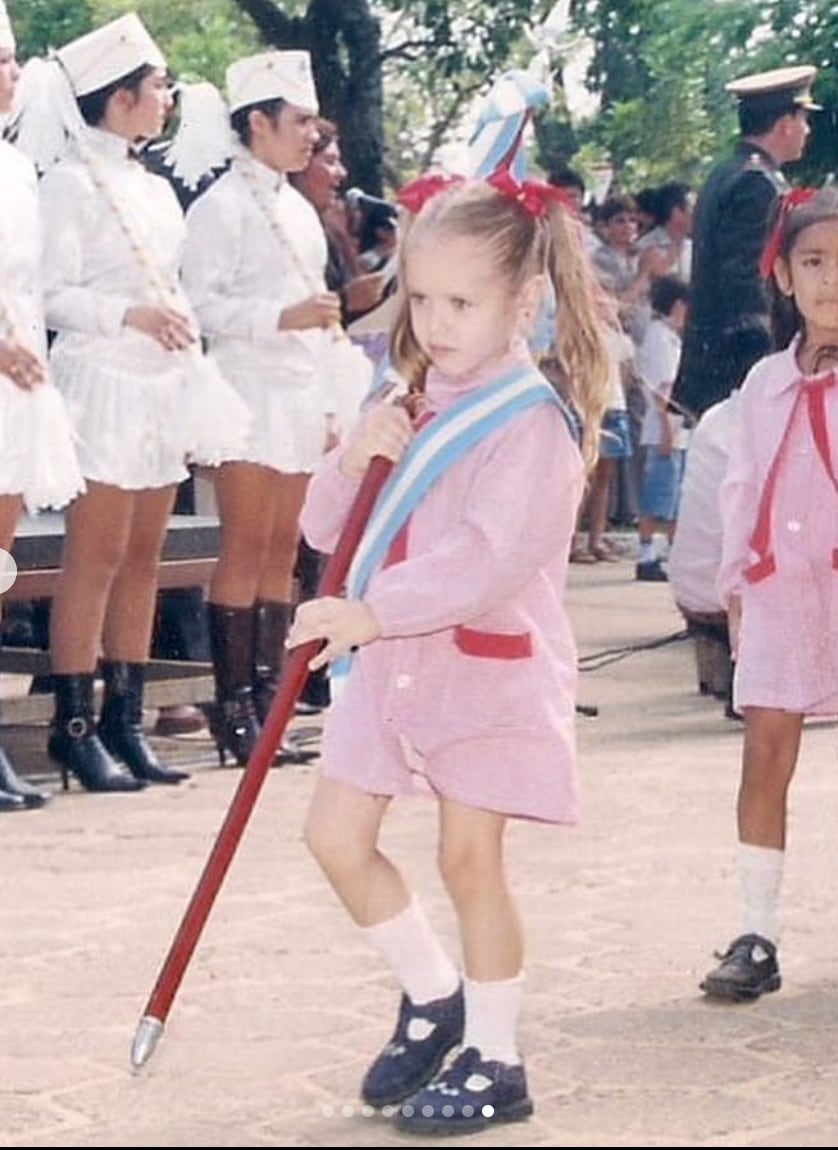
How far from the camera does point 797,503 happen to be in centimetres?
502

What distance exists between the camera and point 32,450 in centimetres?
667

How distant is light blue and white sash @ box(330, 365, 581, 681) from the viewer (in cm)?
406

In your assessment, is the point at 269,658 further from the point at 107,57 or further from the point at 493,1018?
the point at 493,1018

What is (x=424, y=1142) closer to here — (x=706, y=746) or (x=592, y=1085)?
(x=592, y=1085)

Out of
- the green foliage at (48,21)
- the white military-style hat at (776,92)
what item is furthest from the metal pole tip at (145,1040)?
the green foliage at (48,21)

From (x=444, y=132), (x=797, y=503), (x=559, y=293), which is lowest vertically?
(x=444, y=132)

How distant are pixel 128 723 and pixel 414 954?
3347 millimetres

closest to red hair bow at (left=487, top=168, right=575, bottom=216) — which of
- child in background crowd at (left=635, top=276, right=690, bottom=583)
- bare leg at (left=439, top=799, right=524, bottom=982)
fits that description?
bare leg at (left=439, top=799, right=524, bottom=982)

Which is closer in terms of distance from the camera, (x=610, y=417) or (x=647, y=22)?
(x=610, y=417)

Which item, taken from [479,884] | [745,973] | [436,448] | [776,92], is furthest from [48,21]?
[479,884]

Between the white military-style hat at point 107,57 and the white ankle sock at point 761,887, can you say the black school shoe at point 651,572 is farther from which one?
the white ankle sock at point 761,887

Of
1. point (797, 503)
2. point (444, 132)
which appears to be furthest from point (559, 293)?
point (444, 132)

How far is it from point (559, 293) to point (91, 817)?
3.03 m

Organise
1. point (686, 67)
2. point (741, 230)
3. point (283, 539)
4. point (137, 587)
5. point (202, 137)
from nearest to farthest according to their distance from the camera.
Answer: point (137, 587) < point (202, 137) < point (283, 539) < point (741, 230) < point (686, 67)
